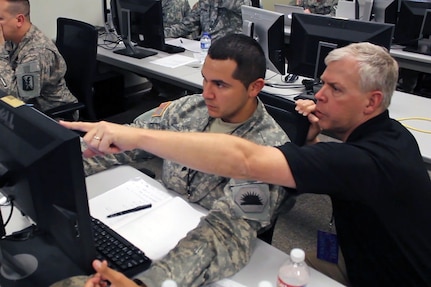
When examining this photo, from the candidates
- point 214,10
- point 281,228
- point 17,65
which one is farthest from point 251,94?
A: point 214,10

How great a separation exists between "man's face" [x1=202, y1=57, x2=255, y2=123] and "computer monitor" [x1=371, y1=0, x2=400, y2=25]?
303 centimetres

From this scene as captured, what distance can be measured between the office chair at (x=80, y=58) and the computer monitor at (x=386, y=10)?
264cm

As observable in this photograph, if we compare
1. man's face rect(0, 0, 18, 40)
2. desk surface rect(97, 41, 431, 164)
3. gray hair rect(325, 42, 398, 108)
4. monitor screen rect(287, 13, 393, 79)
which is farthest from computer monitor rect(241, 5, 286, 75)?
gray hair rect(325, 42, 398, 108)

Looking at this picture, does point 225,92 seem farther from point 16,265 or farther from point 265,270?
point 16,265

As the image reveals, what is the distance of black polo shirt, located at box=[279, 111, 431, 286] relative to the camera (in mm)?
1066

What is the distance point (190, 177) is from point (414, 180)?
0.70 metres

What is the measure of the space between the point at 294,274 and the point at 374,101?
52 cm

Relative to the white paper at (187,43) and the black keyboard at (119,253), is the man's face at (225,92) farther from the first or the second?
the white paper at (187,43)

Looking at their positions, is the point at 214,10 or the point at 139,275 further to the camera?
the point at 214,10

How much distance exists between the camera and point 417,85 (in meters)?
4.09

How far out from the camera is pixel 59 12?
3936 mm

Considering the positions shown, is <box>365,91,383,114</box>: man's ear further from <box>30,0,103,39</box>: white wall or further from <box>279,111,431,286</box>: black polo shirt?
<box>30,0,103,39</box>: white wall

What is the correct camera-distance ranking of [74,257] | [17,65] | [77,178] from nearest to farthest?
[77,178], [74,257], [17,65]

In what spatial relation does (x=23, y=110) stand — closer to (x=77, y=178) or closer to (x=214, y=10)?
(x=77, y=178)
